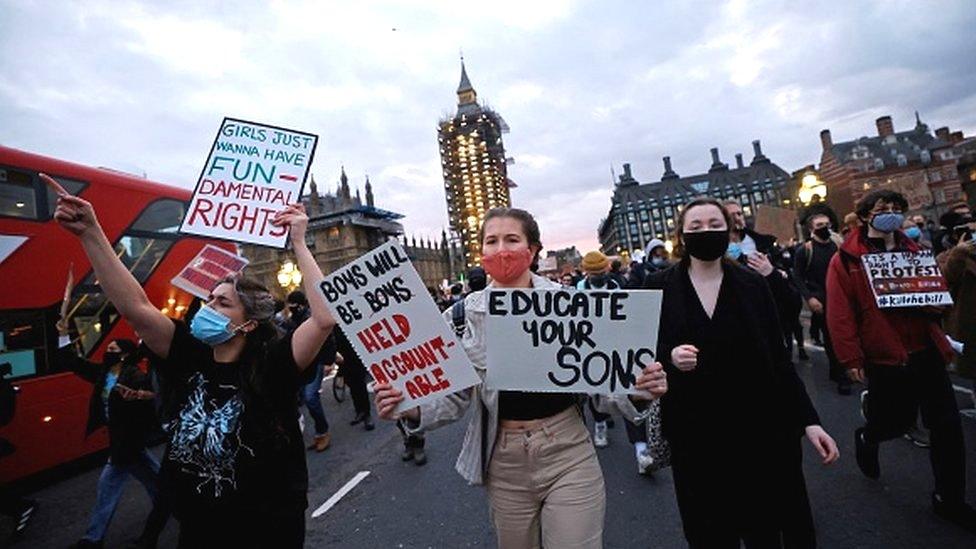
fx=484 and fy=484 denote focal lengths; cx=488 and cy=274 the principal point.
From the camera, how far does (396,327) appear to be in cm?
200

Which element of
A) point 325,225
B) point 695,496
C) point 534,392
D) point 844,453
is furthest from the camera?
point 325,225

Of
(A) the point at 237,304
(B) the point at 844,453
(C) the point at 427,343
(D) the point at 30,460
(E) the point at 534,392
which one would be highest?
(A) the point at 237,304

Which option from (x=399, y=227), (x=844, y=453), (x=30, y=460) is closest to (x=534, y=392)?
(x=844, y=453)

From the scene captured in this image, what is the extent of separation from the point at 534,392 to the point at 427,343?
538mm

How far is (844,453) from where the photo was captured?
14.4 ft

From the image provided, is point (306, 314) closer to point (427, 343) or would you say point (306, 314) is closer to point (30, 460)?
point (30, 460)

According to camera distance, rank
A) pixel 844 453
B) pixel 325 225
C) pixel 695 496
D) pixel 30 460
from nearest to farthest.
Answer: pixel 695 496 → pixel 844 453 → pixel 30 460 → pixel 325 225

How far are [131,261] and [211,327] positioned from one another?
7.38m

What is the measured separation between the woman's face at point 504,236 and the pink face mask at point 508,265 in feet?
0.06

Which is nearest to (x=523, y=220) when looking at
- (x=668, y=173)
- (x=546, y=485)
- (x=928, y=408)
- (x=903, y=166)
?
(x=546, y=485)

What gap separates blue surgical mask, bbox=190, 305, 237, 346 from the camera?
2270 millimetres

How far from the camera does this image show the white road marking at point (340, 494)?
472cm

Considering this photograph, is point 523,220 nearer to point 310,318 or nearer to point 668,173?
point 310,318

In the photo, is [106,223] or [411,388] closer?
[411,388]
